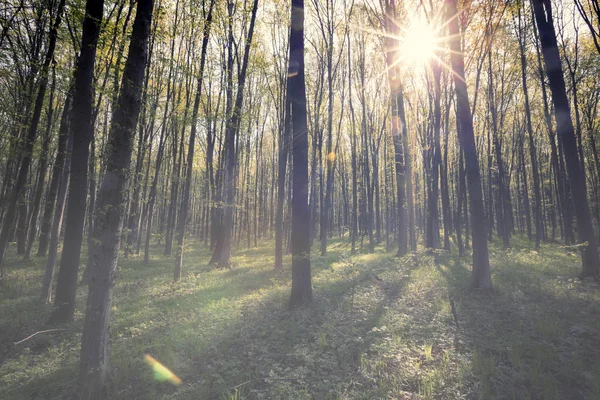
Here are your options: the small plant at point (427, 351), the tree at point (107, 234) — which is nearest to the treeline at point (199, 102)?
the tree at point (107, 234)

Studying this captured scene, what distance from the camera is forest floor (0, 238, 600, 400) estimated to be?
4488 millimetres

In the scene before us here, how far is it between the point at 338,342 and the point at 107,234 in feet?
16.3

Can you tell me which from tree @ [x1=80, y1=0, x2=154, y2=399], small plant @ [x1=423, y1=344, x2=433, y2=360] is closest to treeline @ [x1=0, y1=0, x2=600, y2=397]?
tree @ [x1=80, y1=0, x2=154, y2=399]

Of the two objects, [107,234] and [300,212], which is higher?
[300,212]

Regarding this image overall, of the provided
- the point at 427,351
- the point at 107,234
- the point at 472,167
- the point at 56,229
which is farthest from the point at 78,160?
the point at 472,167

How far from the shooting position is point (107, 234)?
4.42 meters

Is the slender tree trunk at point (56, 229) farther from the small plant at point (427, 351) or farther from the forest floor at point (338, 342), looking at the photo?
the small plant at point (427, 351)

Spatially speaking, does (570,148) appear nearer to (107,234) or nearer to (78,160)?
(107,234)

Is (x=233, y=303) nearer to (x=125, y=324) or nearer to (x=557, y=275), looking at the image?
(x=125, y=324)

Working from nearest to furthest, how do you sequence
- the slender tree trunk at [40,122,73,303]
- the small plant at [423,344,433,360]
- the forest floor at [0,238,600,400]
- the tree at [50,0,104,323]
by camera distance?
the forest floor at [0,238,600,400] → the small plant at [423,344,433,360] → the tree at [50,0,104,323] → the slender tree trunk at [40,122,73,303]

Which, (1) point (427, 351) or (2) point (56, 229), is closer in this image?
(1) point (427, 351)

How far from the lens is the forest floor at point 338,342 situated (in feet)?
14.7

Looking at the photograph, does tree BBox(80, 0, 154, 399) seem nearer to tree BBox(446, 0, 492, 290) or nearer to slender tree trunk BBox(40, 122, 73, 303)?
slender tree trunk BBox(40, 122, 73, 303)

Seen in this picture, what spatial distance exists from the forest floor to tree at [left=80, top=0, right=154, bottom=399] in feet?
1.72
